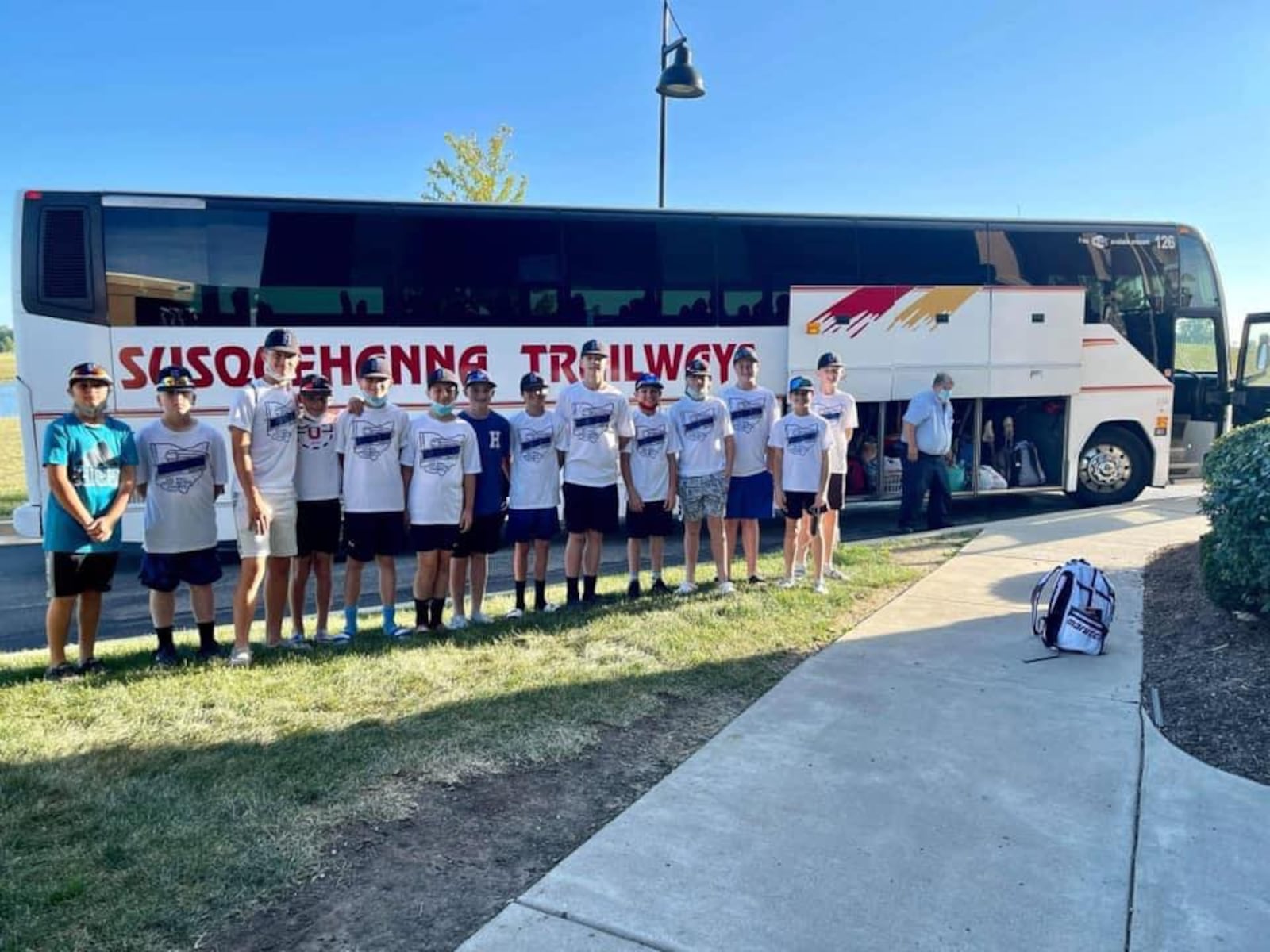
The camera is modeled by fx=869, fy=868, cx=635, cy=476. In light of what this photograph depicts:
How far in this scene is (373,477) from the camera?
5.46 metres

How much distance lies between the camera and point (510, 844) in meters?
3.17

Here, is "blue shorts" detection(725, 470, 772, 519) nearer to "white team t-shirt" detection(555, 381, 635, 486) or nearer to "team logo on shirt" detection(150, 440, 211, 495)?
"white team t-shirt" detection(555, 381, 635, 486)

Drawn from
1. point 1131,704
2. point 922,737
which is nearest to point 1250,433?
point 1131,704

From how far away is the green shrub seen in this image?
4.87 m

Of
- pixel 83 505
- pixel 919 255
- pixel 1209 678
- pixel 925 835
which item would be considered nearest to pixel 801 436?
pixel 1209 678

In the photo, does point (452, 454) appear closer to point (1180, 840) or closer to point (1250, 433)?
point (1180, 840)

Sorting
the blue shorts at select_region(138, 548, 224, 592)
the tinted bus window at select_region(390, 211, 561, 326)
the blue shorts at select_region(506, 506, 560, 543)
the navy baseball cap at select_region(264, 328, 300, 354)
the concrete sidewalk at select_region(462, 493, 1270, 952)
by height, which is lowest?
the concrete sidewalk at select_region(462, 493, 1270, 952)

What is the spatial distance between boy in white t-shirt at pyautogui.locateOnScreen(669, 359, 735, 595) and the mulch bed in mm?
2899

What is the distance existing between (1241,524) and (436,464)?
15.8 ft

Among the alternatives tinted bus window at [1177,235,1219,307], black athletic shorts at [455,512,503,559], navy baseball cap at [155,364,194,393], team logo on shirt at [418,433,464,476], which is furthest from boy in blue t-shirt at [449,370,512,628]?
tinted bus window at [1177,235,1219,307]

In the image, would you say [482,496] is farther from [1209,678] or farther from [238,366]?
[1209,678]

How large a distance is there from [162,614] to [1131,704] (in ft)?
17.5

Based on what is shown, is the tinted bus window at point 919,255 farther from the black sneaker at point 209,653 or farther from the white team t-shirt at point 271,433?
the black sneaker at point 209,653

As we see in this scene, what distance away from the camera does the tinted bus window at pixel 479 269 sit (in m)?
8.65
